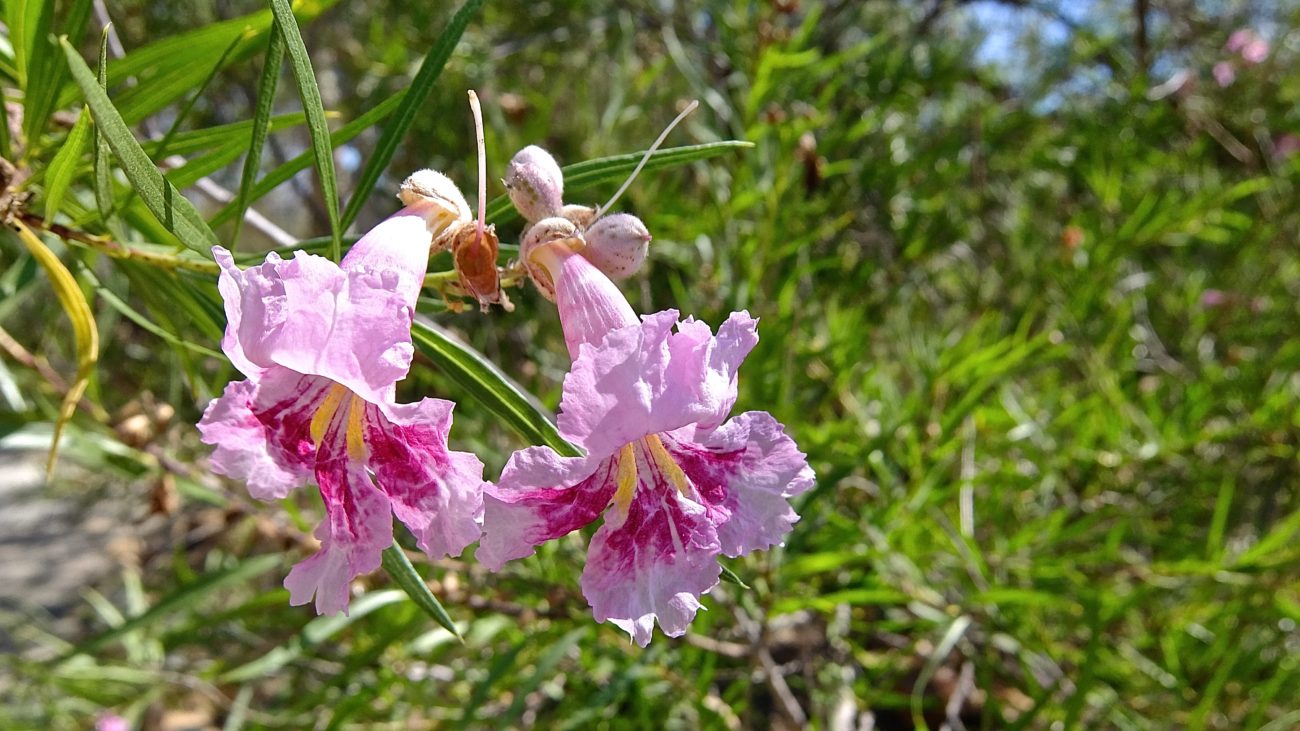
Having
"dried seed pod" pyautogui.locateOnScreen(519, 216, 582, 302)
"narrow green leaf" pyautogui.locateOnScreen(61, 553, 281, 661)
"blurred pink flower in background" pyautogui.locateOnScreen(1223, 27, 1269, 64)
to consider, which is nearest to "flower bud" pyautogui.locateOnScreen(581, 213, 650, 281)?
"dried seed pod" pyautogui.locateOnScreen(519, 216, 582, 302)

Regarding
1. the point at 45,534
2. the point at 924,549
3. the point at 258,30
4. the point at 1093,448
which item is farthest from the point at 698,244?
the point at 45,534

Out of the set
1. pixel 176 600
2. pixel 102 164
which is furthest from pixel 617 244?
pixel 176 600

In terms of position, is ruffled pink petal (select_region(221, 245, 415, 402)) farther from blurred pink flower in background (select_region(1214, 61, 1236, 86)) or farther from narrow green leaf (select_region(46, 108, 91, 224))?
blurred pink flower in background (select_region(1214, 61, 1236, 86))

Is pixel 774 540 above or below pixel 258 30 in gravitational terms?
below

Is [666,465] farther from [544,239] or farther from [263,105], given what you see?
[263,105]

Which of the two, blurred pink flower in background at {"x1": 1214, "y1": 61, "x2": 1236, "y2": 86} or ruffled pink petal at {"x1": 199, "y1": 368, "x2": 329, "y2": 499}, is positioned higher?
ruffled pink petal at {"x1": 199, "y1": 368, "x2": 329, "y2": 499}

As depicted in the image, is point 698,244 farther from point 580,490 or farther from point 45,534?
point 45,534

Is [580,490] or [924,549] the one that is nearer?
[580,490]

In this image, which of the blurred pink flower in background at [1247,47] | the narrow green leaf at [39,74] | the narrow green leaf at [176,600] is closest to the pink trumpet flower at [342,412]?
the narrow green leaf at [39,74]

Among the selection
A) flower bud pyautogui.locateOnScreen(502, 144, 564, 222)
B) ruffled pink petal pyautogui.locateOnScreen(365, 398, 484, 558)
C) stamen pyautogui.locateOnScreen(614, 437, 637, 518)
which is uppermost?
flower bud pyautogui.locateOnScreen(502, 144, 564, 222)
